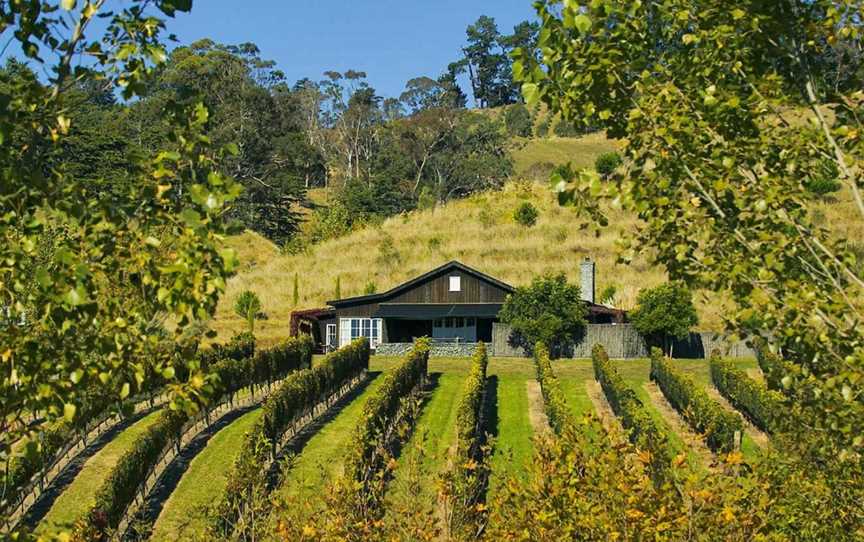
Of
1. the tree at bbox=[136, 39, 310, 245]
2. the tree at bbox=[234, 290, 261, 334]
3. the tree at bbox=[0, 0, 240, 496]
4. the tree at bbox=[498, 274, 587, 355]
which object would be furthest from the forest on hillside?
the tree at bbox=[0, 0, 240, 496]

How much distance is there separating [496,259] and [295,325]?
19.5 metres

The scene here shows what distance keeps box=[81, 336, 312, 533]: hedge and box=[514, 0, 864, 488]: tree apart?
10.4 ft

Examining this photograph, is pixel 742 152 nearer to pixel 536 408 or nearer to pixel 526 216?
pixel 536 408

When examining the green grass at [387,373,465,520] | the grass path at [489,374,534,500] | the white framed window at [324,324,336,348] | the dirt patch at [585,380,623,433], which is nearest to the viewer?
the green grass at [387,373,465,520]

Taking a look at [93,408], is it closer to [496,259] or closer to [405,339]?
[405,339]

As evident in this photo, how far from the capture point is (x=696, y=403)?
85.5ft

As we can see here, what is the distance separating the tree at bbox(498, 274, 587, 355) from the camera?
146 ft

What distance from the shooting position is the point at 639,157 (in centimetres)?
654

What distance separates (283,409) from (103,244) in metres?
22.4

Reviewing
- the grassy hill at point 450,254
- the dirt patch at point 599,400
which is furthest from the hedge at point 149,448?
the grassy hill at point 450,254

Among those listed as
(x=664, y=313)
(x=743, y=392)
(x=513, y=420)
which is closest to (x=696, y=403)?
(x=743, y=392)

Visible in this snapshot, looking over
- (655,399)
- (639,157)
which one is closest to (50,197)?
(639,157)

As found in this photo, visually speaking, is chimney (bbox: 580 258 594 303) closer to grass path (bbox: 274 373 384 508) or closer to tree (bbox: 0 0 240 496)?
grass path (bbox: 274 373 384 508)

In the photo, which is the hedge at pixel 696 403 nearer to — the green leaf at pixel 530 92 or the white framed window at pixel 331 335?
the green leaf at pixel 530 92
